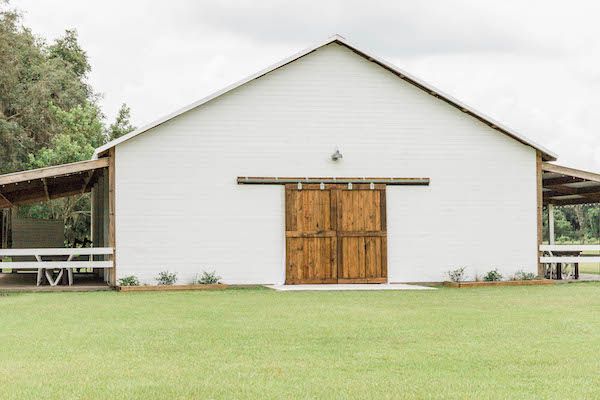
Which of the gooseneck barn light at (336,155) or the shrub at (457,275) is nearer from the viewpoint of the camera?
the gooseneck barn light at (336,155)

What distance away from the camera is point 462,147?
22.0 meters

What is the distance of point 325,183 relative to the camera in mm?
21469

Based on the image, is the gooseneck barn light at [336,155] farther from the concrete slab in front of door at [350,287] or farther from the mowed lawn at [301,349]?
the mowed lawn at [301,349]

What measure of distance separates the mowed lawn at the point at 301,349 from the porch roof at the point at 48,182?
3799 millimetres

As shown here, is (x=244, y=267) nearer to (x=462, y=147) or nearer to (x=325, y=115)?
(x=325, y=115)

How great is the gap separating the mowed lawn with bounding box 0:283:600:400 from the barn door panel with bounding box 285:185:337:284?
460 cm

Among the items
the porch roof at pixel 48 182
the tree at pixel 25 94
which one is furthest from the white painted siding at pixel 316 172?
the tree at pixel 25 94

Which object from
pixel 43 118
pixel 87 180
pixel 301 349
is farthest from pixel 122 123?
pixel 301 349

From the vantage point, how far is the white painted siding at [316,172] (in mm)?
20609

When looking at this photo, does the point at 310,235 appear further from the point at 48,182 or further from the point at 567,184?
the point at 567,184

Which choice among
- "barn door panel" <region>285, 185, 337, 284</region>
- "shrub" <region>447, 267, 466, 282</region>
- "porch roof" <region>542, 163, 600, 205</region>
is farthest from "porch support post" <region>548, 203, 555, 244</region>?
"barn door panel" <region>285, 185, 337, 284</region>

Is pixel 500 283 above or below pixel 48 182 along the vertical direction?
below

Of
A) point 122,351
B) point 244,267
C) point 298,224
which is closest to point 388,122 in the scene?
point 298,224

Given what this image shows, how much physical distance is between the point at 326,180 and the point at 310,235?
4.24 ft
